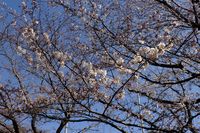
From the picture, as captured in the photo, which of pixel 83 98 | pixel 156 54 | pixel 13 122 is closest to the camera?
pixel 156 54

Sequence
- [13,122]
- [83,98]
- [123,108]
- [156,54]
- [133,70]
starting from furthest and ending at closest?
[13,122] → [123,108] → [83,98] → [133,70] → [156,54]

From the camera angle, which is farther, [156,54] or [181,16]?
[181,16]

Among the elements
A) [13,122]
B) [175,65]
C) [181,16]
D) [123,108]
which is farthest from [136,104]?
[13,122]

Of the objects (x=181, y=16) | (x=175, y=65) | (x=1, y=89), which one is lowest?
(x=175, y=65)

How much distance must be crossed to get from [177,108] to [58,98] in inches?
80.6

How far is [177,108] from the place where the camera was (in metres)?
6.94

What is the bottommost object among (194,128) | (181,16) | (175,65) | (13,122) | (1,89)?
(194,128)

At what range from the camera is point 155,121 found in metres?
6.57

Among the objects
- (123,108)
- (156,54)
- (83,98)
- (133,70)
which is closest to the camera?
→ (156,54)

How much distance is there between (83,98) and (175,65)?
173cm

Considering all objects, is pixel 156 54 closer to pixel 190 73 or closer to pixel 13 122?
pixel 190 73

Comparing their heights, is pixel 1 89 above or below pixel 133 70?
above

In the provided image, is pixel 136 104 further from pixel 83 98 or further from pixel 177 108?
pixel 83 98

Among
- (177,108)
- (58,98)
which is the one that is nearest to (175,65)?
(177,108)
